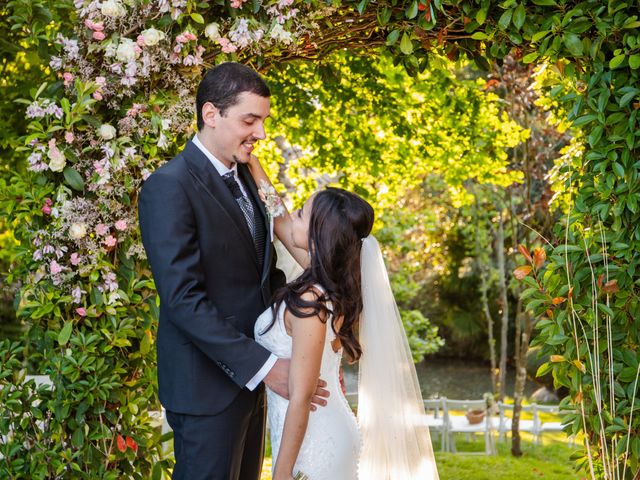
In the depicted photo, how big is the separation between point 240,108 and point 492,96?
15.0ft

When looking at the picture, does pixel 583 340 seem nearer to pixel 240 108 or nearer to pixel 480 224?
pixel 240 108

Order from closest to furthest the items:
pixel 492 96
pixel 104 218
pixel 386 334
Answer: pixel 386 334
pixel 104 218
pixel 492 96

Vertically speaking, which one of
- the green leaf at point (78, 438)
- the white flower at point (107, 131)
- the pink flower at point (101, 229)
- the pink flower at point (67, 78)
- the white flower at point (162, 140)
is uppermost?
the pink flower at point (67, 78)

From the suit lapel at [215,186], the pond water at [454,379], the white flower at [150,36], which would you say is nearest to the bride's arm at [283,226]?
the suit lapel at [215,186]

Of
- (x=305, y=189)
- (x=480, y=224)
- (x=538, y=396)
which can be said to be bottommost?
(x=538, y=396)

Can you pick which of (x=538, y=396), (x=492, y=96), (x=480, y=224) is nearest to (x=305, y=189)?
(x=492, y=96)

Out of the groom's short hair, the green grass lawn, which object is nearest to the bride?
the groom's short hair

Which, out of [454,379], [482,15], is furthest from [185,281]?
[454,379]

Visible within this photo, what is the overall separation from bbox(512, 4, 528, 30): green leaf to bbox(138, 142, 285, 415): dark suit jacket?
116cm

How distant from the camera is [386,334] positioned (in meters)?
2.79

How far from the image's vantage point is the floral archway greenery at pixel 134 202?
2844 mm

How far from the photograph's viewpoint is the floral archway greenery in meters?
2.84

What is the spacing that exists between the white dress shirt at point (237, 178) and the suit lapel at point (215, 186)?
0.02 metres

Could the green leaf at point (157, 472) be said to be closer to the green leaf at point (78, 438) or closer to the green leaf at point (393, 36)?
the green leaf at point (78, 438)
